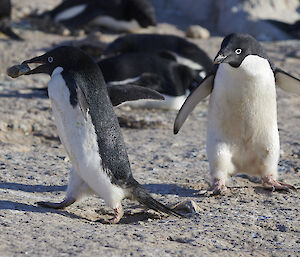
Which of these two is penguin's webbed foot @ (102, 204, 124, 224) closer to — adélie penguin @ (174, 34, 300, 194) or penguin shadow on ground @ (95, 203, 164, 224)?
penguin shadow on ground @ (95, 203, 164, 224)

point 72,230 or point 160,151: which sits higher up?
A: point 72,230

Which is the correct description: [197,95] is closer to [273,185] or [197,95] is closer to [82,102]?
Result: [273,185]

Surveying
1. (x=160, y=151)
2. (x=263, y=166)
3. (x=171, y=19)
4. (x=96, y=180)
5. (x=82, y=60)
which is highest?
(x=82, y=60)

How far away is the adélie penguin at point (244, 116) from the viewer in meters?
3.75

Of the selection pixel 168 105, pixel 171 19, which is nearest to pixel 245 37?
pixel 168 105

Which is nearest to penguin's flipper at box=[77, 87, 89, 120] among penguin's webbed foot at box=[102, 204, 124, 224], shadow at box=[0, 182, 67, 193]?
penguin's webbed foot at box=[102, 204, 124, 224]

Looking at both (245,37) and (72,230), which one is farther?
(245,37)

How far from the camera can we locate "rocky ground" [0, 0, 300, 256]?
9.14ft

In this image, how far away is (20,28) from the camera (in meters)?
8.95

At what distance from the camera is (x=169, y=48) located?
7.20 metres

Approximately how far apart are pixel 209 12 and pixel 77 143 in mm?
8060

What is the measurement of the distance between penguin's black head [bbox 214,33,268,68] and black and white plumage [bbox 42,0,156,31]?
224 inches

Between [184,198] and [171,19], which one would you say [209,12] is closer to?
[171,19]

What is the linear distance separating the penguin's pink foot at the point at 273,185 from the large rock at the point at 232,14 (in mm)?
5785
